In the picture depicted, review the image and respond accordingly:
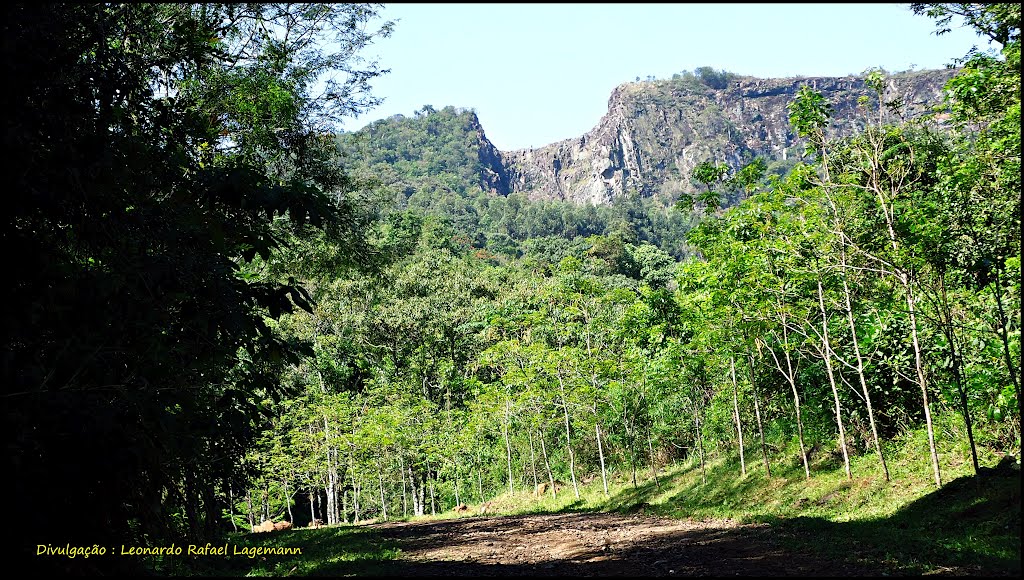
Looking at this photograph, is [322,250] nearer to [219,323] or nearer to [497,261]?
[219,323]

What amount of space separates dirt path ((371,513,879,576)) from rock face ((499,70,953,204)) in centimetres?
15075

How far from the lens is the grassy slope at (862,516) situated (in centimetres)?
704

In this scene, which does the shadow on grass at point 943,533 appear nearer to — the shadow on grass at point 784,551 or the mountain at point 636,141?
the shadow on grass at point 784,551

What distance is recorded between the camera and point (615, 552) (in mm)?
8477

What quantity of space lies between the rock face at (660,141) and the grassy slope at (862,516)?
484 feet

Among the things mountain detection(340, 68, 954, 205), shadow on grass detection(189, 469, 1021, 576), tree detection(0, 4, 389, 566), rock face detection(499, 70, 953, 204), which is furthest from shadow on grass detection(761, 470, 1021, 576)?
rock face detection(499, 70, 953, 204)

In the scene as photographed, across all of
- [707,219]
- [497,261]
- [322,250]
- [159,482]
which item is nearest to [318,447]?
[322,250]

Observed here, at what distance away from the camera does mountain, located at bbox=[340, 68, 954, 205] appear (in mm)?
154250

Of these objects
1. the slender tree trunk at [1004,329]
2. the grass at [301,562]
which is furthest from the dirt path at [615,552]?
the slender tree trunk at [1004,329]

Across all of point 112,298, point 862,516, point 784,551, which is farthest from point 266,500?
point 112,298

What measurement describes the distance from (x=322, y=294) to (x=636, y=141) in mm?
165205

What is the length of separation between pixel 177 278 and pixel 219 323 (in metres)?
0.55

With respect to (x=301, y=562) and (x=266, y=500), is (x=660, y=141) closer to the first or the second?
(x=266, y=500)

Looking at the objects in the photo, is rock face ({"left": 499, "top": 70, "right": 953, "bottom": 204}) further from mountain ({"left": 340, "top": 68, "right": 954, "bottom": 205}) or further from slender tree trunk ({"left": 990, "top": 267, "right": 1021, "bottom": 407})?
slender tree trunk ({"left": 990, "top": 267, "right": 1021, "bottom": 407})
